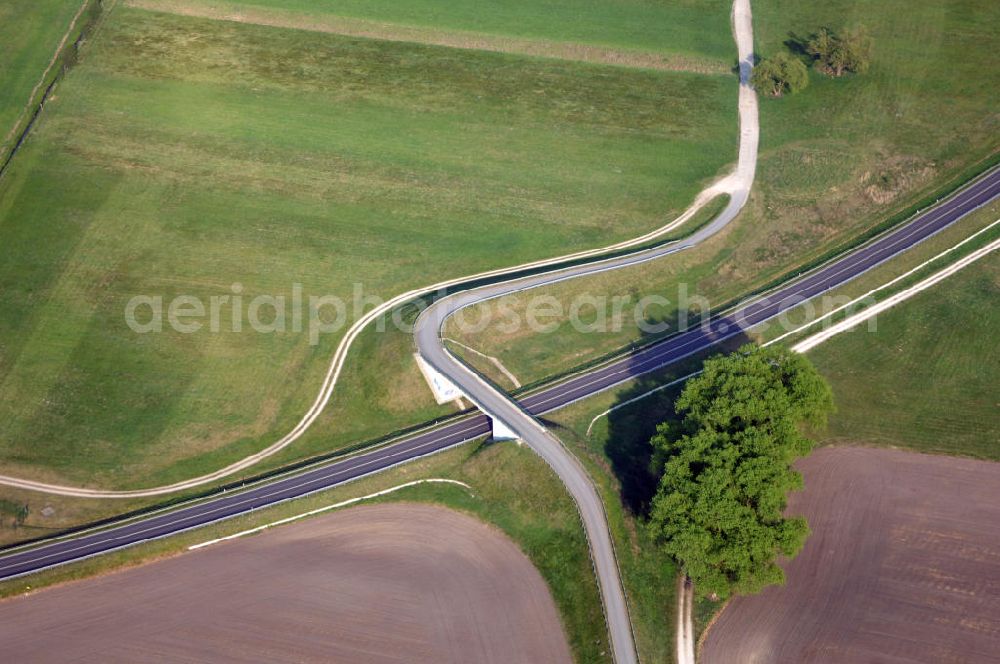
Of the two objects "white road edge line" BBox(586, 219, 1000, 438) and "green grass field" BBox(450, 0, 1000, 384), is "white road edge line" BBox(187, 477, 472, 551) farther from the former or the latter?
"white road edge line" BBox(586, 219, 1000, 438)

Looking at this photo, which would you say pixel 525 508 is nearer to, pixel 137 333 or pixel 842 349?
pixel 842 349

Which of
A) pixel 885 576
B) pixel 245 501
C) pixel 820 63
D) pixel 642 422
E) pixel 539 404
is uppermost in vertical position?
pixel 820 63

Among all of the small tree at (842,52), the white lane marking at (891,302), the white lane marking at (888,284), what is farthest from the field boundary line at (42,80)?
the small tree at (842,52)

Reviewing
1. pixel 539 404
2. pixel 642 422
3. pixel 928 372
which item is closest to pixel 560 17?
pixel 539 404

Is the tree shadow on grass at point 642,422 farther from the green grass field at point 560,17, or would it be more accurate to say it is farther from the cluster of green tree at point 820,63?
the green grass field at point 560,17

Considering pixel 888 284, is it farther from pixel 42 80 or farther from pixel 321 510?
pixel 42 80

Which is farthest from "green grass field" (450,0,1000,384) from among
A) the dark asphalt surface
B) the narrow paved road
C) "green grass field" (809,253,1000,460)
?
"green grass field" (809,253,1000,460)
